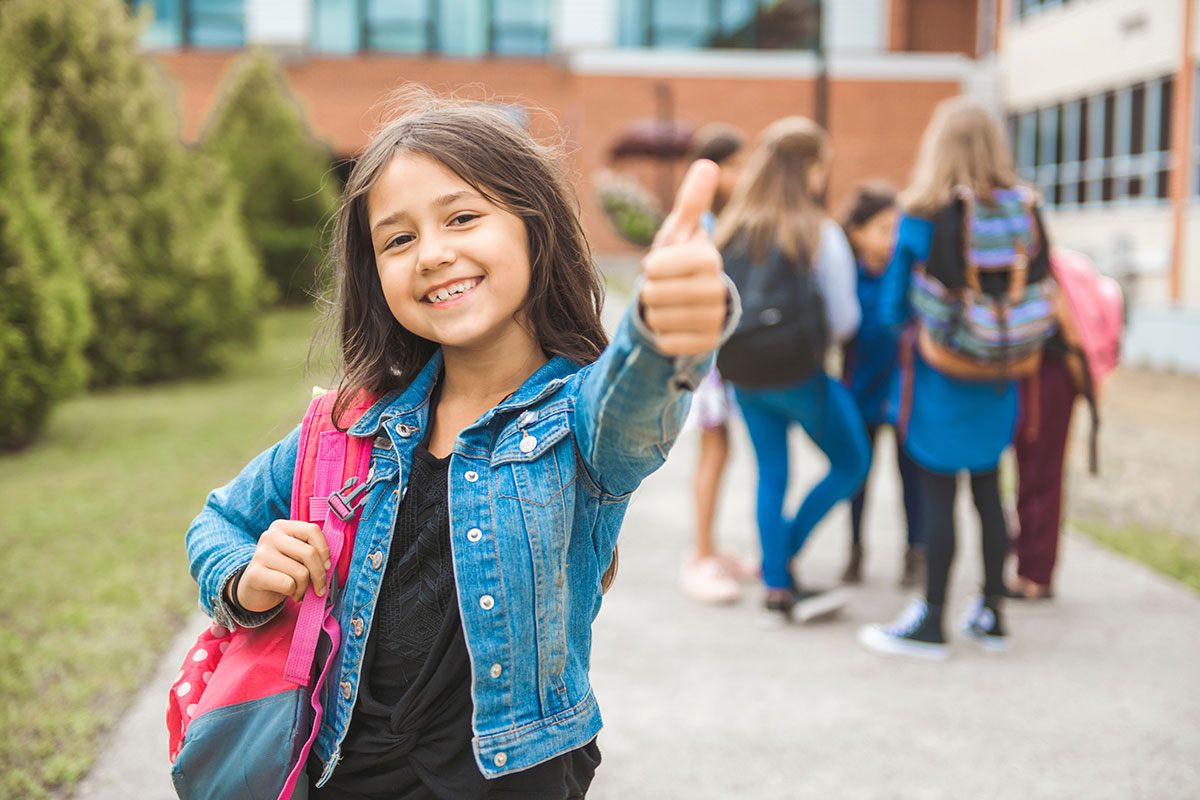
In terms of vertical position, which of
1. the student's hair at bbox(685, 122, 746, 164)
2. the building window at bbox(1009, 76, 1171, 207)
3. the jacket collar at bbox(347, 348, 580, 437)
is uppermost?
the building window at bbox(1009, 76, 1171, 207)

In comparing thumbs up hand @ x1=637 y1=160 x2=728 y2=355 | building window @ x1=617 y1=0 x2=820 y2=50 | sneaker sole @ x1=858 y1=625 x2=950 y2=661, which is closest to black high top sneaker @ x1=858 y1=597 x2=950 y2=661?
sneaker sole @ x1=858 y1=625 x2=950 y2=661

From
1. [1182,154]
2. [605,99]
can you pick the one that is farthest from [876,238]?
[605,99]

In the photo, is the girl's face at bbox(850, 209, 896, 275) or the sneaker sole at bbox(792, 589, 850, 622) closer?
the sneaker sole at bbox(792, 589, 850, 622)

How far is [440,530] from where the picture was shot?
1.57 meters

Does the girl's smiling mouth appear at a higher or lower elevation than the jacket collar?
higher

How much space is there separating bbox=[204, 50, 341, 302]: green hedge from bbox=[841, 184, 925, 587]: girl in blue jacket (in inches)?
527

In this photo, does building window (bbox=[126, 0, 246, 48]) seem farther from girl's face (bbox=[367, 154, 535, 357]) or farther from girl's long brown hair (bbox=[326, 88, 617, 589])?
girl's face (bbox=[367, 154, 535, 357])

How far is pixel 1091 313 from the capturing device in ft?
14.0

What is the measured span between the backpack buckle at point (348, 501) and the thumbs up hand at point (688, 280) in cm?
60

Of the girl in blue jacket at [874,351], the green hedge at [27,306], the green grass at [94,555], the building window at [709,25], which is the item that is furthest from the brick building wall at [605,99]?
the girl in blue jacket at [874,351]

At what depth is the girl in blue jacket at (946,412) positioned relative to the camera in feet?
12.6

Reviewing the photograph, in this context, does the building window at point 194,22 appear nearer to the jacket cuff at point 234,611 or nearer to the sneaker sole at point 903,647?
the sneaker sole at point 903,647

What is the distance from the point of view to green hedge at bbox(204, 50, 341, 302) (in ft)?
55.6

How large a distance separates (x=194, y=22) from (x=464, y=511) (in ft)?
87.3
